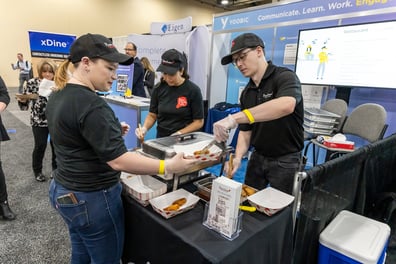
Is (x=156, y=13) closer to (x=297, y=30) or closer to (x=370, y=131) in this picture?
(x=297, y=30)

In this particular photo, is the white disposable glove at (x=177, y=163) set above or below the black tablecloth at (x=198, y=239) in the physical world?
above

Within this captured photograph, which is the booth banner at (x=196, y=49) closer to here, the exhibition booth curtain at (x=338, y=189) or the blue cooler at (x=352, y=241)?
the exhibition booth curtain at (x=338, y=189)

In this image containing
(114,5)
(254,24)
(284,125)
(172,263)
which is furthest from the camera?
(114,5)

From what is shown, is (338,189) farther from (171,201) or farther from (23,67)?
(23,67)

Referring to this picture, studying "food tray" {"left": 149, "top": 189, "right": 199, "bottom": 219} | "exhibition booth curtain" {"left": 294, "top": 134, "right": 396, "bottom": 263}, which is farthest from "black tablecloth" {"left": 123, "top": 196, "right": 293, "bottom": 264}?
"exhibition booth curtain" {"left": 294, "top": 134, "right": 396, "bottom": 263}

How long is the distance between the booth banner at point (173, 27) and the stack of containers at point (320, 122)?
9.49 feet

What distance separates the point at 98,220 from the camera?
38.6 inches

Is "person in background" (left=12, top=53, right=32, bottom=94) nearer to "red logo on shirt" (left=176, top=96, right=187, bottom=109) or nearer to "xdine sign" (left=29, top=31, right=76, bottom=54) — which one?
"xdine sign" (left=29, top=31, right=76, bottom=54)

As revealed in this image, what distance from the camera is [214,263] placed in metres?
0.75

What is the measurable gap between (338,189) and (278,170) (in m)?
0.32

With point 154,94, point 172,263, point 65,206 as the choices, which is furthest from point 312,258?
point 154,94

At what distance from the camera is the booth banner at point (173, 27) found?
4628mm

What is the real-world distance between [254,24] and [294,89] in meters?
2.93

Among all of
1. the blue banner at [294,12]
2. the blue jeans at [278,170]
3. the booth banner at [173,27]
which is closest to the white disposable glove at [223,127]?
the blue jeans at [278,170]
